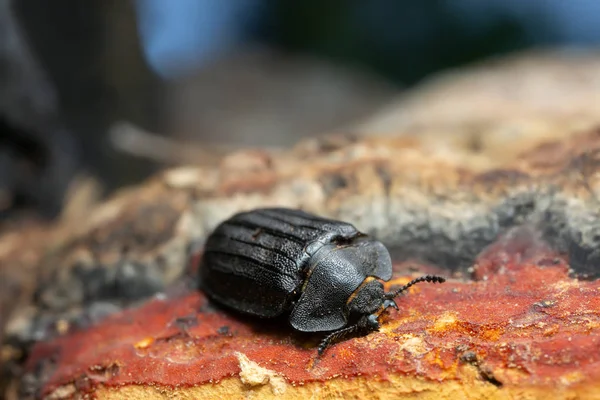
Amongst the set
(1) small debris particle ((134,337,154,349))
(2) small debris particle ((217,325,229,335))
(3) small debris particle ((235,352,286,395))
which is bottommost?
(3) small debris particle ((235,352,286,395))

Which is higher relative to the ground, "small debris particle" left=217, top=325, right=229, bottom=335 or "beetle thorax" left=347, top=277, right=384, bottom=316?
"beetle thorax" left=347, top=277, right=384, bottom=316

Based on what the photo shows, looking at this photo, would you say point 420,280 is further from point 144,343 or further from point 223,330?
point 144,343

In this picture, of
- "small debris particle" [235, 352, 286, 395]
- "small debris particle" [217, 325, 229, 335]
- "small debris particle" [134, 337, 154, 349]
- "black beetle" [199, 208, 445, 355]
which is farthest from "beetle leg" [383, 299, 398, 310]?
"small debris particle" [134, 337, 154, 349]

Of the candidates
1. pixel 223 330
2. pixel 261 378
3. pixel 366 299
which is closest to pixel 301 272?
pixel 366 299

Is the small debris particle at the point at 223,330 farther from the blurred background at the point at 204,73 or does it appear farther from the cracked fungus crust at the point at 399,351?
the blurred background at the point at 204,73

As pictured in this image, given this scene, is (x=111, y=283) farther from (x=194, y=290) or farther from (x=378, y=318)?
(x=378, y=318)

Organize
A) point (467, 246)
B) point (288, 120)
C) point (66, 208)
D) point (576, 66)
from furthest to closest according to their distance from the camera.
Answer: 1. point (288, 120)
2. point (576, 66)
3. point (66, 208)
4. point (467, 246)

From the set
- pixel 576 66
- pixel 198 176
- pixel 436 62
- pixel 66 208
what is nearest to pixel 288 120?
pixel 436 62

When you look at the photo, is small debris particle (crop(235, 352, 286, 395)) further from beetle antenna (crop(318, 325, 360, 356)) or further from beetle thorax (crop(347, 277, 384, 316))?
beetle thorax (crop(347, 277, 384, 316))
